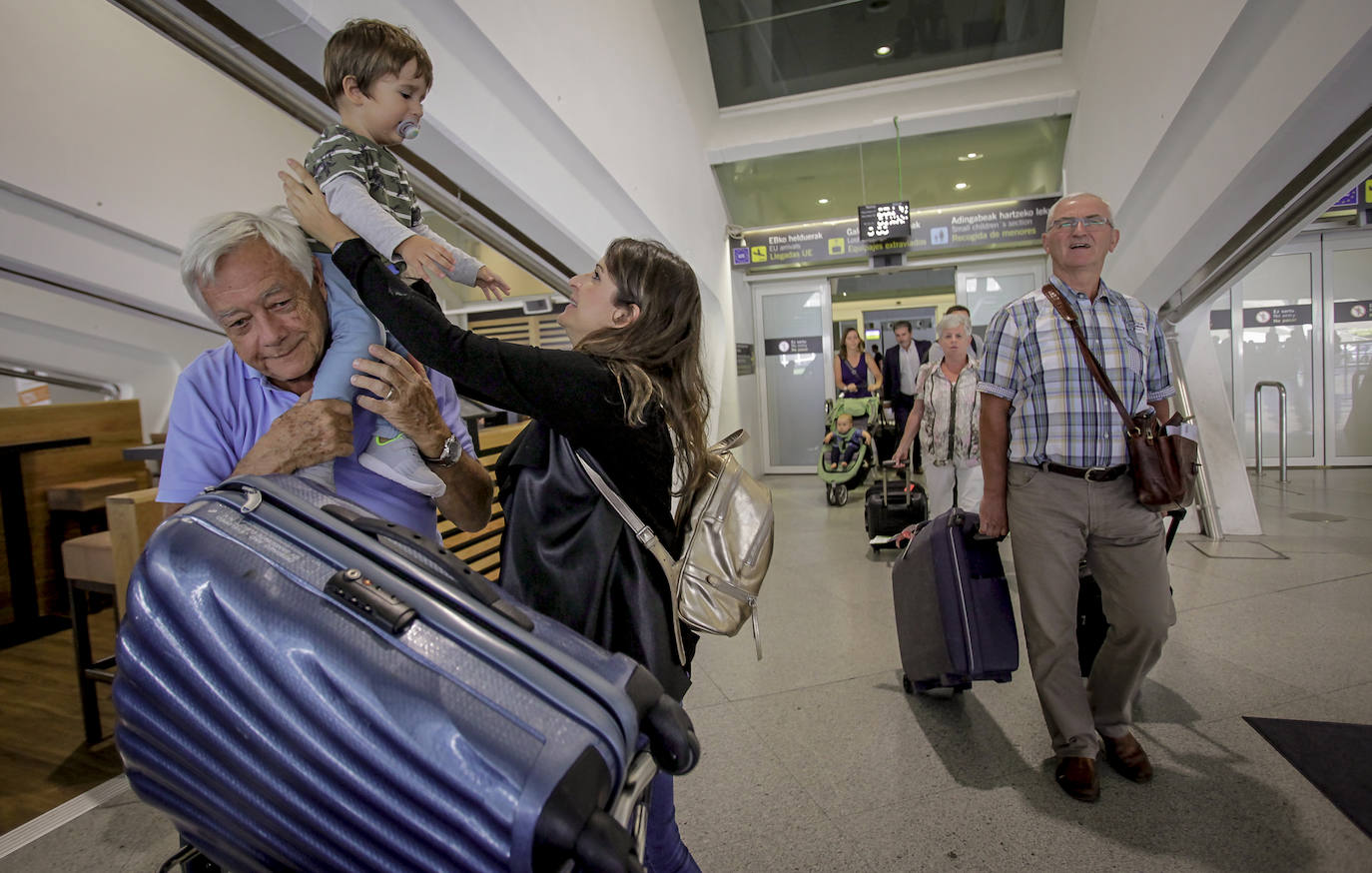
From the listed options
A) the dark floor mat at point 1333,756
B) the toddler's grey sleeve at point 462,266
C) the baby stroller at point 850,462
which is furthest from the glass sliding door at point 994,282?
the toddler's grey sleeve at point 462,266

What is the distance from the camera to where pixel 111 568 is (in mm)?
2375

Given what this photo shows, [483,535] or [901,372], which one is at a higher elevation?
[901,372]

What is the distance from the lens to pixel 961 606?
8.18 feet

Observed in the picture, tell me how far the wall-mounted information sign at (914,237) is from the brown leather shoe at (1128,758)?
7443 millimetres

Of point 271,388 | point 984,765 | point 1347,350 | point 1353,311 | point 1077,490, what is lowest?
point 984,765

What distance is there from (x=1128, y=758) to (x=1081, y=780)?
25 centimetres

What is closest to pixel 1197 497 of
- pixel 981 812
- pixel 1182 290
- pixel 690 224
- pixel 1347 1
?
pixel 1182 290

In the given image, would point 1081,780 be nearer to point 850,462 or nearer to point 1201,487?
point 1201,487

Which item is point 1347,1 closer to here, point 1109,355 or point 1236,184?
point 1236,184

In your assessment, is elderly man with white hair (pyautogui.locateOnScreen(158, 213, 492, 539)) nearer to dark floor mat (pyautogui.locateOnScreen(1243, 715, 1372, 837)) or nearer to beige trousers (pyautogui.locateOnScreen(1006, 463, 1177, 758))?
dark floor mat (pyautogui.locateOnScreen(1243, 715, 1372, 837))

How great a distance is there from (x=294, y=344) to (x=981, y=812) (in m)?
2.28

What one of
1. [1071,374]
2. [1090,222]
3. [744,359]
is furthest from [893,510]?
Result: [744,359]

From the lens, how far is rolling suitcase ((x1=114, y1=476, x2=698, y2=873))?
59cm

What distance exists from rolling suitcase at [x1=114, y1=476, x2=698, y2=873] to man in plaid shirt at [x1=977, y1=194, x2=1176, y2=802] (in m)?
2.00
